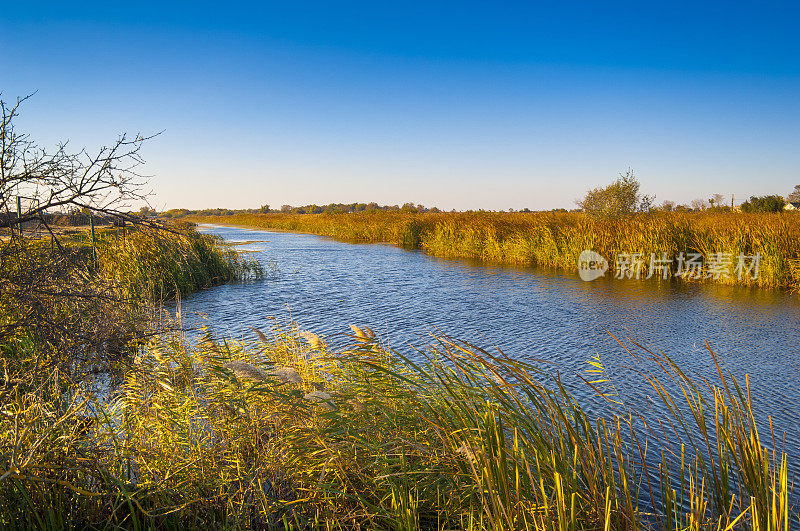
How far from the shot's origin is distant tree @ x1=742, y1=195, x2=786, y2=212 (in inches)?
1811

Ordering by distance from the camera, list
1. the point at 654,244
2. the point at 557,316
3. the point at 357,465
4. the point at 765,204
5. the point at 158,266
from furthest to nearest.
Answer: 1. the point at 765,204
2. the point at 654,244
3. the point at 158,266
4. the point at 557,316
5. the point at 357,465

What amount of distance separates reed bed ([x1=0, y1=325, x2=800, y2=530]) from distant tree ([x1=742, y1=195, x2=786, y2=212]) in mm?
52824

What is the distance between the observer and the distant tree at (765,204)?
4600 cm

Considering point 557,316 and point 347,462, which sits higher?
point 347,462

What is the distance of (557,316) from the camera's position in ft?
37.1

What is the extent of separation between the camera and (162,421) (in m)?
3.87

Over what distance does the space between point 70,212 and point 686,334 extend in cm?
1007

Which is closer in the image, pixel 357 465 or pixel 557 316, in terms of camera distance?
pixel 357 465

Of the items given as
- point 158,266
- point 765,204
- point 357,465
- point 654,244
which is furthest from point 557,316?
point 765,204

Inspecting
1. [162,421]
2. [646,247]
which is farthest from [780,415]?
[646,247]

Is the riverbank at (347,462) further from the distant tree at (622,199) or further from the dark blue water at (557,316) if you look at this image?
the distant tree at (622,199)

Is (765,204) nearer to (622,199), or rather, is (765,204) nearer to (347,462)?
(622,199)

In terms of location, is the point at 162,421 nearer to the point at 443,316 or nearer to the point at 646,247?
the point at 443,316

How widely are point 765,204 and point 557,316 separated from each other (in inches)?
1845
